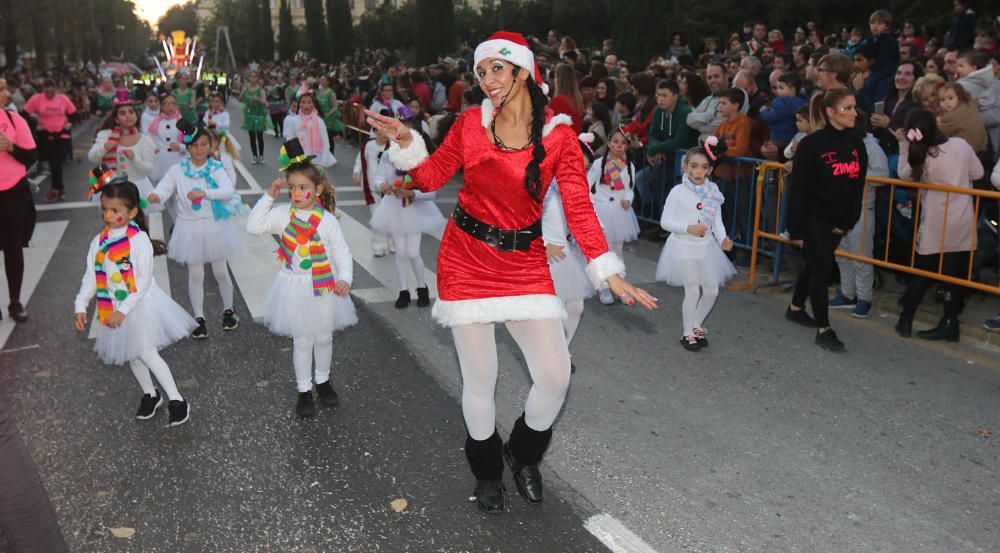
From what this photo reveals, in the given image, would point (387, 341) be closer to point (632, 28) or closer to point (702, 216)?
point (702, 216)

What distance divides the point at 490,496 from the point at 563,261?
7.12 feet

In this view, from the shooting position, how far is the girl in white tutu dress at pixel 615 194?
7.84 metres

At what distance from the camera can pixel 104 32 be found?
126 meters

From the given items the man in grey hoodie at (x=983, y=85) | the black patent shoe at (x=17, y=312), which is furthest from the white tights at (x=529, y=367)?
the man in grey hoodie at (x=983, y=85)

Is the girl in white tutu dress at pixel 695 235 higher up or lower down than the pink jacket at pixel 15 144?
lower down

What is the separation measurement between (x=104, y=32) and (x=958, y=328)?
137142 mm

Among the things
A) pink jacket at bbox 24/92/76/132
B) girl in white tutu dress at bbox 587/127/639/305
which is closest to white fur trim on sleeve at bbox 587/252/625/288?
girl in white tutu dress at bbox 587/127/639/305

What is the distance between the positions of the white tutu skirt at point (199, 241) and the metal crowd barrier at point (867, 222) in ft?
15.9

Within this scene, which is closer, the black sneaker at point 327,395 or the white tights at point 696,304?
the black sneaker at point 327,395

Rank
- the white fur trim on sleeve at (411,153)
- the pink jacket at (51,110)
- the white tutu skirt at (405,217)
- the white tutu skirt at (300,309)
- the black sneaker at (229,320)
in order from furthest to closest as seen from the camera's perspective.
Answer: the pink jacket at (51,110) < the white tutu skirt at (405,217) < the black sneaker at (229,320) < the white tutu skirt at (300,309) < the white fur trim on sleeve at (411,153)

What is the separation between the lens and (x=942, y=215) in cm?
711

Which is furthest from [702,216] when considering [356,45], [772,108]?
[356,45]

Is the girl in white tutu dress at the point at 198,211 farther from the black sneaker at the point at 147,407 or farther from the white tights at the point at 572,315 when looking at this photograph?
the white tights at the point at 572,315

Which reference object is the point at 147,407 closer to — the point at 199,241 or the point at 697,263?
the point at 199,241
